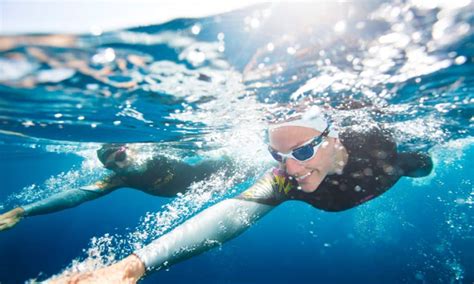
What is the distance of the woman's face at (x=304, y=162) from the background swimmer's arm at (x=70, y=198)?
642 centimetres

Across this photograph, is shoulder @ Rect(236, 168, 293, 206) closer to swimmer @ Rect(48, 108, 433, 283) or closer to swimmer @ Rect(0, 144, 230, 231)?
swimmer @ Rect(48, 108, 433, 283)

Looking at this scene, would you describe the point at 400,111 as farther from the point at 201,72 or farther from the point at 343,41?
the point at 201,72

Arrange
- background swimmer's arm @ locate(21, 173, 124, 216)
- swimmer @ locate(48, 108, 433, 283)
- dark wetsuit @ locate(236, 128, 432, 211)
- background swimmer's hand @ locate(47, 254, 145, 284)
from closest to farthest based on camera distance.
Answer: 1. background swimmer's hand @ locate(47, 254, 145, 284)
2. swimmer @ locate(48, 108, 433, 283)
3. dark wetsuit @ locate(236, 128, 432, 211)
4. background swimmer's arm @ locate(21, 173, 124, 216)

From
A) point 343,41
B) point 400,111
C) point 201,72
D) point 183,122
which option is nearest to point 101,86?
point 201,72

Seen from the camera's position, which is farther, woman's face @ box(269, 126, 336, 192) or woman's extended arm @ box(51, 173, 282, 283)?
woman's face @ box(269, 126, 336, 192)

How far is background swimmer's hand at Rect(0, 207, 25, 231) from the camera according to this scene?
251 inches

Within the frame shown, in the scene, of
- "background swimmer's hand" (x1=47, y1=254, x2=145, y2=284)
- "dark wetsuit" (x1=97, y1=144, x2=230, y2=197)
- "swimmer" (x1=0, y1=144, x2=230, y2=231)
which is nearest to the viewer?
"background swimmer's hand" (x1=47, y1=254, x2=145, y2=284)

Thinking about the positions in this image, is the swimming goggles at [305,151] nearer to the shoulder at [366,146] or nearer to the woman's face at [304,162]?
the woman's face at [304,162]

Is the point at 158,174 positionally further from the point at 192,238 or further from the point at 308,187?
the point at 192,238

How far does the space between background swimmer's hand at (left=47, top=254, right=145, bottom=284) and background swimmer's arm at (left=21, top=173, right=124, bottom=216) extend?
5.98 metres

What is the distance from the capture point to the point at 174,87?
281 inches

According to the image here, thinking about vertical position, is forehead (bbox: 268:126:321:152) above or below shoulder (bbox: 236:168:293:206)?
above

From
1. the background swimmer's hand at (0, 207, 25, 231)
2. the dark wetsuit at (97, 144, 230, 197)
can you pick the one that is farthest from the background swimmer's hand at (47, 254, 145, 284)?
the dark wetsuit at (97, 144, 230, 197)

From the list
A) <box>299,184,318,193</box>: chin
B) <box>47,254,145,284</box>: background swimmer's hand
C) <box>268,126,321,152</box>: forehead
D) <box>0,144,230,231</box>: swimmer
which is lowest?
<box>47,254,145,284</box>: background swimmer's hand
